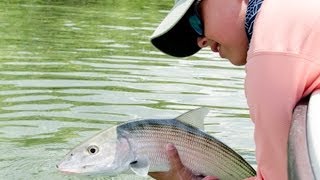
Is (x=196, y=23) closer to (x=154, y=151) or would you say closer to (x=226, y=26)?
(x=226, y=26)

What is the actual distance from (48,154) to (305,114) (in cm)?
448

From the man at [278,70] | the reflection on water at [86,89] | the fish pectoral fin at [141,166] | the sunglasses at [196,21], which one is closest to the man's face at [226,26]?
the sunglasses at [196,21]

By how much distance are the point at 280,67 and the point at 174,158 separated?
1.35 meters

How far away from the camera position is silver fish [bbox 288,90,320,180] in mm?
1950

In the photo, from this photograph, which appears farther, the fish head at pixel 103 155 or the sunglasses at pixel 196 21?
the fish head at pixel 103 155

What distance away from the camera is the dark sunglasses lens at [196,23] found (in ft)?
10.0

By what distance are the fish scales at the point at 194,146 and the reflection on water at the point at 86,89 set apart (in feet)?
7.57

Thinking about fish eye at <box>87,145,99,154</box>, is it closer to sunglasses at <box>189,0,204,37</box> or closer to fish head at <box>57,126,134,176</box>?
fish head at <box>57,126,134,176</box>

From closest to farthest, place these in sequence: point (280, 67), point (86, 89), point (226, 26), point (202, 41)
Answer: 1. point (280, 67)
2. point (226, 26)
3. point (202, 41)
4. point (86, 89)

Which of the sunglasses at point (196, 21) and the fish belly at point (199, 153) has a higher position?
the sunglasses at point (196, 21)

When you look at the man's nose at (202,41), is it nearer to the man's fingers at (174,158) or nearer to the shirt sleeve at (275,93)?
the man's fingers at (174,158)

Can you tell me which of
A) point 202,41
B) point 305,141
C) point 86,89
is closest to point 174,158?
point 202,41

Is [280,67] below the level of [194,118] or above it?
above

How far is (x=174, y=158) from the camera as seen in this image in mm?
3617
